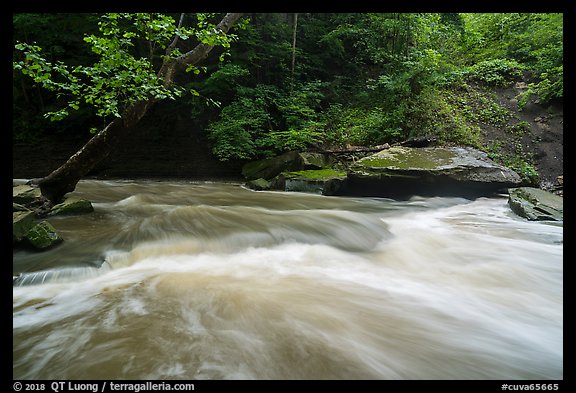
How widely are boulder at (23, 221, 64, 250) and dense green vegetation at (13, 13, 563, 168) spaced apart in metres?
6.74

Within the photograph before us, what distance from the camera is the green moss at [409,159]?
7824 millimetres

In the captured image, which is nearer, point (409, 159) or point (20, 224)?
point (20, 224)

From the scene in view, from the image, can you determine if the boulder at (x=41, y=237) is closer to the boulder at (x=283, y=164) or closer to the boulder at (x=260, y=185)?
the boulder at (x=260, y=185)

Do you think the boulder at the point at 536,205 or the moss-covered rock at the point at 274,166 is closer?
the boulder at the point at 536,205

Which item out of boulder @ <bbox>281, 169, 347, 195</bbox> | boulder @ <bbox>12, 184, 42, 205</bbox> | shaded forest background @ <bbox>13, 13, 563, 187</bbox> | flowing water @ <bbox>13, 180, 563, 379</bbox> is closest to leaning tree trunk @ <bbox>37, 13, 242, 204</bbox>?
boulder @ <bbox>12, 184, 42, 205</bbox>

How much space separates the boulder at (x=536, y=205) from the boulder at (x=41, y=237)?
7675mm

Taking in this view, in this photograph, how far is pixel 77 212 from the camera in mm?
5168

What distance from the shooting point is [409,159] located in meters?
8.09

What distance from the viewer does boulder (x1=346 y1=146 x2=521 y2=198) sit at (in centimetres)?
Result: 762

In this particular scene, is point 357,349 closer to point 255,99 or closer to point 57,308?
point 57,308

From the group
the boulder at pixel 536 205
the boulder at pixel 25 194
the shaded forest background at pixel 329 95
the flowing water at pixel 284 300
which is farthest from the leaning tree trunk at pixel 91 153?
the boulder at pixel 536 205

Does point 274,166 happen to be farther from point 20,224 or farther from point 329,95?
point 20,224

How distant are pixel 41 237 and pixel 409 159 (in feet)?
25.7

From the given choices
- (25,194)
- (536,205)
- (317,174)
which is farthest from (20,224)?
(536,205)
